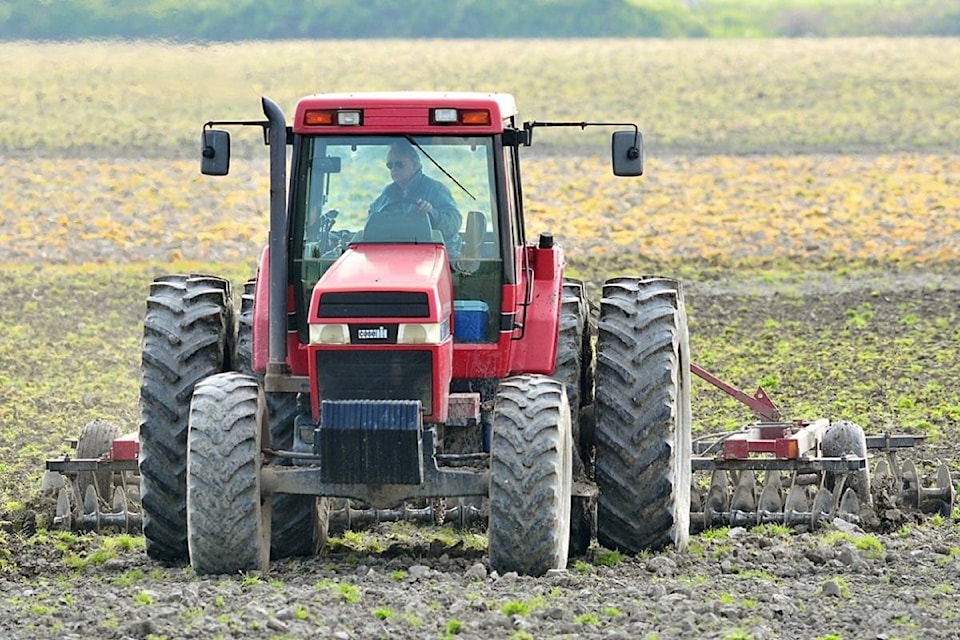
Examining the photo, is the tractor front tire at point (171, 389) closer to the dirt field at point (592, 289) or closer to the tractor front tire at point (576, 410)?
the dirt field at point (592, 289)

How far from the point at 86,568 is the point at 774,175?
26.0 metres

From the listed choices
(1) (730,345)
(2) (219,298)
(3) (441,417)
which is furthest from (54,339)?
(3) (441,417)

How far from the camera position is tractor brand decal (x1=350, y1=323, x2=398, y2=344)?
9.47 metres

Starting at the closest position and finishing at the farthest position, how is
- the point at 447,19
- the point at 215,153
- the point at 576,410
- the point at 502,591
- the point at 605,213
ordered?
the point at 502,591 < the point at 215,153 < the point at 576,410 < the point at 605,213 < the point at 447,19

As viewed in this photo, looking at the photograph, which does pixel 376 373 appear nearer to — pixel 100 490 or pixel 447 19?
pixel 100 490

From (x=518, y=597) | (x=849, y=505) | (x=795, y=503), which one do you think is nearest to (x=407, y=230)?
(x=518, y=597)

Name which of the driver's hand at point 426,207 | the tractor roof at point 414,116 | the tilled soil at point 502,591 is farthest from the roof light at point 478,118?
the tilled soil at point 502,591

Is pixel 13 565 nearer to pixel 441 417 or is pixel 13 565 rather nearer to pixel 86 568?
pixel 86 568

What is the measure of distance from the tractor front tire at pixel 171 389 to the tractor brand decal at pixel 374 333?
1.25 m

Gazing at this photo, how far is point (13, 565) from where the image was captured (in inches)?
413

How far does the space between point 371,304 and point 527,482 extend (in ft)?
3.65

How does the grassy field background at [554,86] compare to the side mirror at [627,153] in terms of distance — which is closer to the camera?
the side mirror at [627,153]

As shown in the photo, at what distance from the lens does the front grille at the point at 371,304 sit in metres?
9.43

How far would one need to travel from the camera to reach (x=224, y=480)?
943cm
